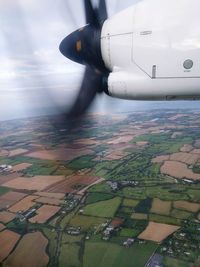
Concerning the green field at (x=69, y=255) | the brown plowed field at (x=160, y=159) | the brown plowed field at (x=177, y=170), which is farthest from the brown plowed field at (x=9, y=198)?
the brown plowed field at (x=160, y=159)

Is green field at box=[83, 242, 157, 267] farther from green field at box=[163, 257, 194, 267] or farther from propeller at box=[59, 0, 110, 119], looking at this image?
propeller at box=[59, 0, 110, 119]

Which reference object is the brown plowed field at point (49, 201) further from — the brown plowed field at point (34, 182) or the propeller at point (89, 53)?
the propeller at point (89, 53)

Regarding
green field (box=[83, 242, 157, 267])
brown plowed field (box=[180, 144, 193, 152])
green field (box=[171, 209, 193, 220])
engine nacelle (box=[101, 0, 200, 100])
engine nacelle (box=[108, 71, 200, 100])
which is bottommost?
brown plowed field (box=[180, 144, 193, 152])

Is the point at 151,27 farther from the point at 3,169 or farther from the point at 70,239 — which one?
the point at 3,169

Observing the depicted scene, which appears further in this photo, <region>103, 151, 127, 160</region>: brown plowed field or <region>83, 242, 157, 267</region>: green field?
<region>103, 151, 127, 160</region>: brown plowed field

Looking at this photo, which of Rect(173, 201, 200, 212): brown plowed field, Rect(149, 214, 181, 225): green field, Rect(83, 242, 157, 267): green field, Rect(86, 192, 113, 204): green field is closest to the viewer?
Rect(83, 242, 157, 267): green field

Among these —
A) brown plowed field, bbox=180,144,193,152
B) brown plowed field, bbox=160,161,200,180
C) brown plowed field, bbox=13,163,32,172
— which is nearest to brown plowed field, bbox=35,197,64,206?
brown plowed field, bbox=160,161,200,180
